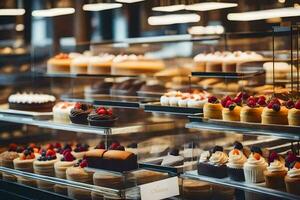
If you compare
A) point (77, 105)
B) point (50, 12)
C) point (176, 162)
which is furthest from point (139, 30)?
point (176, 162)

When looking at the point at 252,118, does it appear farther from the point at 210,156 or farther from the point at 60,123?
the point at 60,123

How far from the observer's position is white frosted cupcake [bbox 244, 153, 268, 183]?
14.1 ft

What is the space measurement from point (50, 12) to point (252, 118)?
4285 millimetres

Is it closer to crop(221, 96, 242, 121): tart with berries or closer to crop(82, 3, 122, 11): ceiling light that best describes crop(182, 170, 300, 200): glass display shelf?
crop(221, 96, 242, 121): tart with berries

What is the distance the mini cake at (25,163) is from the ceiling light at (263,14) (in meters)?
2.75

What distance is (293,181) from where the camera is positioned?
401 centimetres

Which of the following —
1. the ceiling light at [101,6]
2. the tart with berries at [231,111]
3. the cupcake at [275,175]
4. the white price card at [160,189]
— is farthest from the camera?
the ceiling light at [101,6]

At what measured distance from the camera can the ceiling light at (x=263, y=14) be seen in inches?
227

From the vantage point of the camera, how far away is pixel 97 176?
507cm

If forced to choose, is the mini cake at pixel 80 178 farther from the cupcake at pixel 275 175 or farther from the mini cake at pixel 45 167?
the cupcake at pixel 275 175

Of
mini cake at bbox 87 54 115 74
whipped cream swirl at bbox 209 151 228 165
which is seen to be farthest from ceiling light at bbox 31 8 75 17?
whipped cream swirl at bbox 209 151 228 165

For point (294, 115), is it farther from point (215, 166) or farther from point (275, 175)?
point (215, 166)

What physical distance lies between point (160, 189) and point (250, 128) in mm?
981

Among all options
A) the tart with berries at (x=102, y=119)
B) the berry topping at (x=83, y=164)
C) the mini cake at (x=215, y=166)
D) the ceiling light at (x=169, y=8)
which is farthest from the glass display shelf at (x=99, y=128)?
the ceiling light at (x=169, y=8)
